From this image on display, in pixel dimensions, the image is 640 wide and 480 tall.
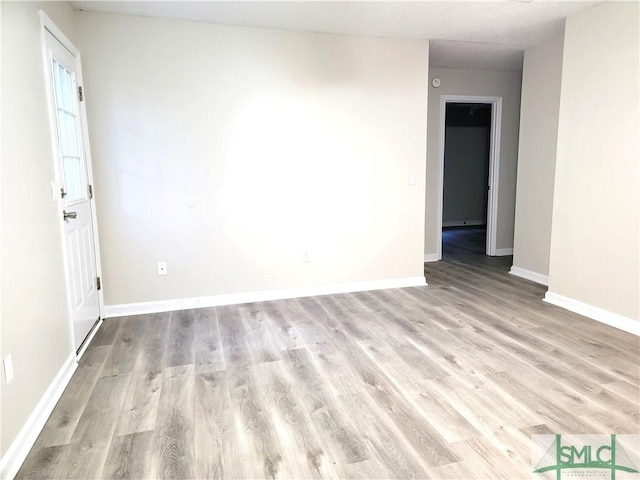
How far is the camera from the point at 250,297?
392cm

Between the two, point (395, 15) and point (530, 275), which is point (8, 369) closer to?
point (395, 15)

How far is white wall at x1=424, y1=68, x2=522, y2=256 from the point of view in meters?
5.34

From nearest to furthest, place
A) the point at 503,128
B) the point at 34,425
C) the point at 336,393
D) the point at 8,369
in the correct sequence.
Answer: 1. the point at 8,369
2. the point at 34,425
3. the point at 336,393
4. the point at 503,128

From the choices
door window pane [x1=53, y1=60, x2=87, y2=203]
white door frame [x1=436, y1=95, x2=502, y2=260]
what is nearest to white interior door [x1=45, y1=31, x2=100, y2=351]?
door window pane [x1=53, y1=60, x2=87, y2=203]

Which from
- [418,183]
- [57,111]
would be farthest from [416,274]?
[57,111]

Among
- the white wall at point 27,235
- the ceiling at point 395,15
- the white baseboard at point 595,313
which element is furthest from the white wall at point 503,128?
the white wall at point 27,235

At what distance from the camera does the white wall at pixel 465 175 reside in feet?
28.1

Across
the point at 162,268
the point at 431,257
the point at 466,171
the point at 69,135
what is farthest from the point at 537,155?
the point at 69,135

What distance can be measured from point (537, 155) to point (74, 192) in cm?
437

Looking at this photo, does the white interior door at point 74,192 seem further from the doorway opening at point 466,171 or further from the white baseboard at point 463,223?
the white baseboard at point 463,223

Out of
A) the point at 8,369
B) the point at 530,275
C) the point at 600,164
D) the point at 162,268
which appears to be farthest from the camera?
the point at 530,275

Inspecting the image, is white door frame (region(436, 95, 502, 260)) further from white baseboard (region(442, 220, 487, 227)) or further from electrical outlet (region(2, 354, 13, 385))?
electrical outlet (region(2, 354, 13, 385))

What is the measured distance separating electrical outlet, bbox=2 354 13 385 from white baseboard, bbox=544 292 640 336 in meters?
Result: 3.80

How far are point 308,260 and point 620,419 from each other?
264 centimetres
